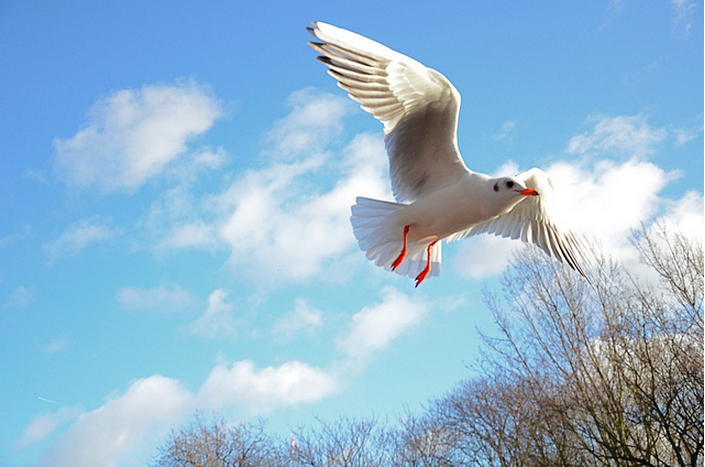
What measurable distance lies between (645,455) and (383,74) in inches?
417

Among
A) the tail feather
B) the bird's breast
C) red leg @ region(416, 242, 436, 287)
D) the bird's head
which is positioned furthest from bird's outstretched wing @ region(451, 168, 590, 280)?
the bird's head

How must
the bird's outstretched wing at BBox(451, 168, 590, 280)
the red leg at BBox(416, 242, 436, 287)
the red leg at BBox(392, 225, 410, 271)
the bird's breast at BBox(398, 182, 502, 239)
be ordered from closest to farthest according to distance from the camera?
1. the bird's breast at BBox(398, 182, 502, 239)
2. the red leg at BBox(392, 225, 410, 271)
3. the red leg at BBox(416, 242, 436, 287)
4. the bird's outstretched wing at BBox(451, 168, 590, 280)

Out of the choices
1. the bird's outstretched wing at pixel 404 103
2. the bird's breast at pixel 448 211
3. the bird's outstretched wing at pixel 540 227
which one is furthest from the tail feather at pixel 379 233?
the bird's outstretched wing at pixel 540 227

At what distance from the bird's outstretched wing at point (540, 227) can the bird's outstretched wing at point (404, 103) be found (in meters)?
0.85

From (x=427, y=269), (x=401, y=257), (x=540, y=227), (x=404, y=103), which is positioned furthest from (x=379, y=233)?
(x=540, y=227)

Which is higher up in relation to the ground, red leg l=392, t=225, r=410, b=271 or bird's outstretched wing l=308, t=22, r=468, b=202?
bird's outstretched wing l=308, t=22, r=468, b=202

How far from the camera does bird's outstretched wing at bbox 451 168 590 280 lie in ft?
17.2

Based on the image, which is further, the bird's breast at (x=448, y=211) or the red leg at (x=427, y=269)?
the red leg at (x=427, y=269)

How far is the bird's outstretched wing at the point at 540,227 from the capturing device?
5234mm

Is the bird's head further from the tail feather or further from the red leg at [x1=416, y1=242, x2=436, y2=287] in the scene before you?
the red leg at [x1=416, y1=242, x2=436, y2=287]

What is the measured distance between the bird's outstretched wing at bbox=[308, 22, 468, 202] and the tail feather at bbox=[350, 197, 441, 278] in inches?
12.4

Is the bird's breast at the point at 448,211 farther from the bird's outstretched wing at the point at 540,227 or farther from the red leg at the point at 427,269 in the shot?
the bird's outstretched wing at the point at 540,227

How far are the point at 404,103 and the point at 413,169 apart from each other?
22.7 inches

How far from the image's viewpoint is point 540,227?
540cm
